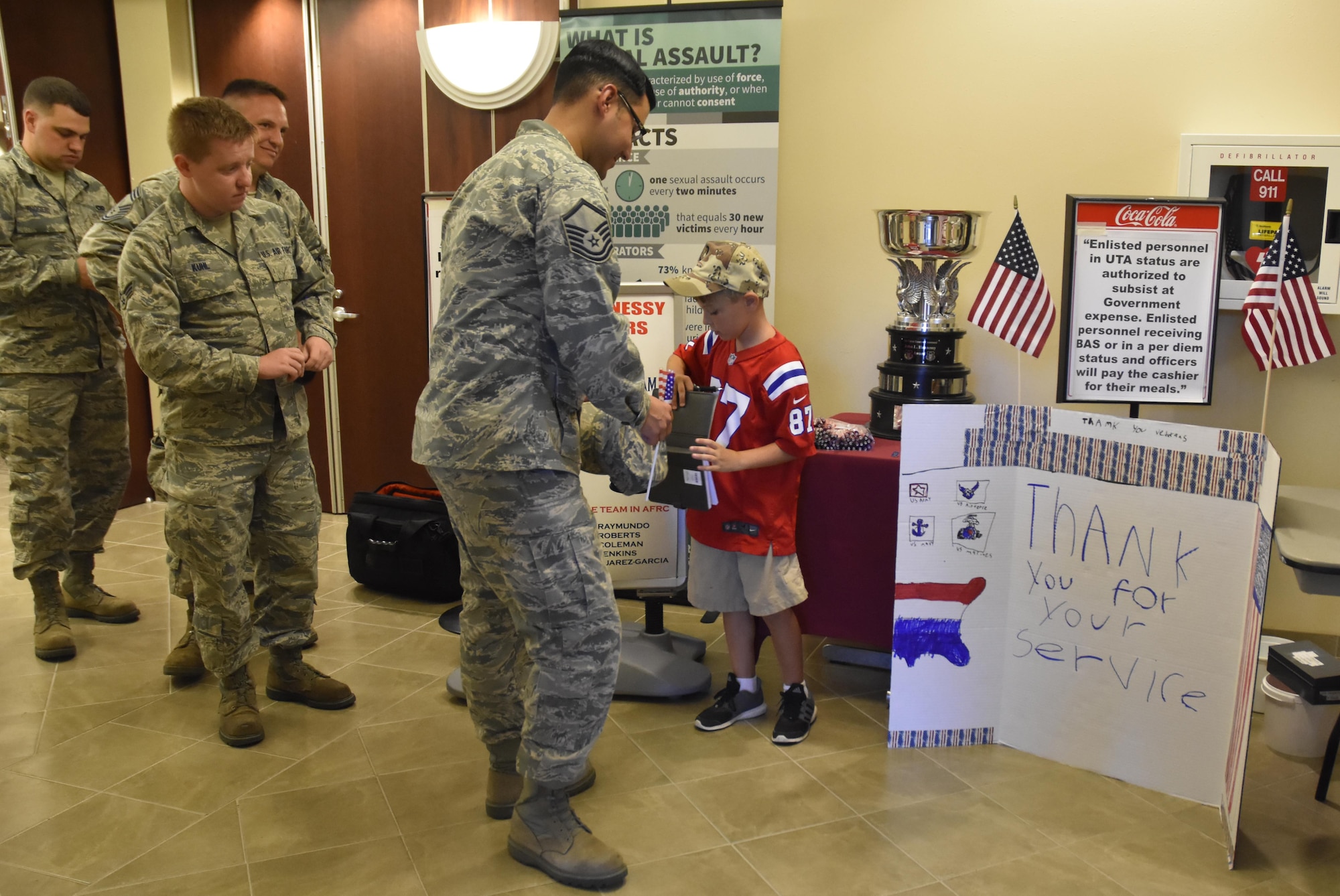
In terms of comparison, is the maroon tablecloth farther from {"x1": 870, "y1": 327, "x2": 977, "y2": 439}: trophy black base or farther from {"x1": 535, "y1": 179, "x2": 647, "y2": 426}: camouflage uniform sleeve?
{"x1": 535, "y1": 179, "x2": 647, "y2": 426}: camouflage uniform sleeve

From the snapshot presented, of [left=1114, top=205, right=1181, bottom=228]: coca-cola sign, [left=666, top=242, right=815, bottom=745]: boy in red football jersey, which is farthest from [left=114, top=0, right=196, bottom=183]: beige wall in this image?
[left=1114, top=205, right=1181, bottom=228]: coca-cola sign

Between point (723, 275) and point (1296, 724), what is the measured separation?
193 cm

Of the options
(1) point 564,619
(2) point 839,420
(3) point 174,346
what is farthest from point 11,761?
(2) point 839,420

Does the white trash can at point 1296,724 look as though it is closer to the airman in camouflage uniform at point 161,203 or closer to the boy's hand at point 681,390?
the boy's hand at point 681,390

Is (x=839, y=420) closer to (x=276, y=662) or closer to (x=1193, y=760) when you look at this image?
(x=1193, y=760)

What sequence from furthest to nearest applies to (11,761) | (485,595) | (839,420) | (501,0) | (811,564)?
(501,0) → (839,420) → (811,564) → (11,761) → (485,595)

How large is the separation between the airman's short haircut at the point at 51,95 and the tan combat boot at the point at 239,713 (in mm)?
2037

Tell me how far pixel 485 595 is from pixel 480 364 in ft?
1.88

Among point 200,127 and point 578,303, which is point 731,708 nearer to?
point 578,303

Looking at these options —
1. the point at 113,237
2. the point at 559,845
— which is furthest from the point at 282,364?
the point at 559,845

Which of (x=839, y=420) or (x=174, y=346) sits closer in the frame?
(x=174, y=346)

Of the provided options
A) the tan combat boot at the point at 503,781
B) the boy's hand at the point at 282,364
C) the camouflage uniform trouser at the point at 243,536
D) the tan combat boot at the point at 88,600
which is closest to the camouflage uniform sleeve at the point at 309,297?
the boy's hand at the point at 282,364

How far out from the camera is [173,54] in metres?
4.70

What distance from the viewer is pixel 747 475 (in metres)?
2.73
